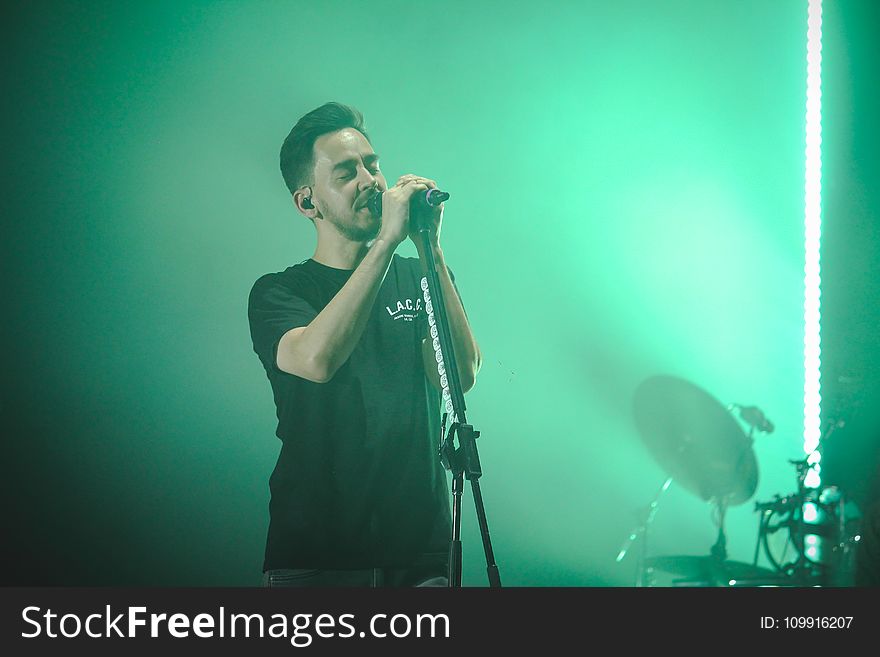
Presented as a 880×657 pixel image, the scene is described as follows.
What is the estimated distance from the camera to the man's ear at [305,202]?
2.57 metres

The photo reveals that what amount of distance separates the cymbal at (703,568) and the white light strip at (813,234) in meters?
0.50

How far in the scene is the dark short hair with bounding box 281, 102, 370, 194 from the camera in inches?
102

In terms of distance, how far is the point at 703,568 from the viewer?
2.96 m

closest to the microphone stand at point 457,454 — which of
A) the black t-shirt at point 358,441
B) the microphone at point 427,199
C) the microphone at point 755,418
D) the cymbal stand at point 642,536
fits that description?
the microphone at point 427,199

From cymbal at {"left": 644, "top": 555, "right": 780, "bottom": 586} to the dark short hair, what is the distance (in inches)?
64.2

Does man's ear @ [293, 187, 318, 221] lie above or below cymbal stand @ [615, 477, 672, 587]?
above

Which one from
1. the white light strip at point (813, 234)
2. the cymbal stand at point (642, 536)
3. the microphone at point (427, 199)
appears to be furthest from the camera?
the white light strip at point (813, 234)

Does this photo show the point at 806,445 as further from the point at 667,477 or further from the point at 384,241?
the point at 384,241

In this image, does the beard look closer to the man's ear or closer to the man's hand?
the man's ear

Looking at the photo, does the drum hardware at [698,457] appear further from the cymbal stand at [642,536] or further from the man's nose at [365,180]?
the man's nose at [365,180]

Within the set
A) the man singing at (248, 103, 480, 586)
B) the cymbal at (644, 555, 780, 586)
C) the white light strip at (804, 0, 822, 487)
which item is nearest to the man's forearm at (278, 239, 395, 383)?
the man singing at (248, 103, 480, 586)

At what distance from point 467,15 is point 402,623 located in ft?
6.38

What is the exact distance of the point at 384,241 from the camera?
7.25 feet

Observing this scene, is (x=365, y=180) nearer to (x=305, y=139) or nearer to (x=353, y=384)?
(x=305, y=139)
